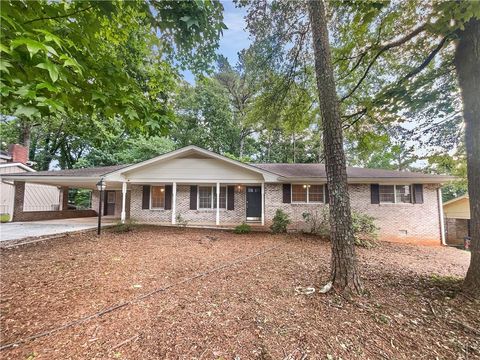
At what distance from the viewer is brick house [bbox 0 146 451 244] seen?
10.9m

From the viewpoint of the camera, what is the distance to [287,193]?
11.5 metres

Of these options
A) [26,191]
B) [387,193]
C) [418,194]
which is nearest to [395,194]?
[387,193]

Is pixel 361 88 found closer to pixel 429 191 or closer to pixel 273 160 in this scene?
pixel 429 191

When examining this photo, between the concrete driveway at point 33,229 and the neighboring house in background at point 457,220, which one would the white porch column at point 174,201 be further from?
the neighboring house in background at point 457,220

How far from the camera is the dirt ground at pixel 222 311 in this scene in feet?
7.93

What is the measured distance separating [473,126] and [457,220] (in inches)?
719

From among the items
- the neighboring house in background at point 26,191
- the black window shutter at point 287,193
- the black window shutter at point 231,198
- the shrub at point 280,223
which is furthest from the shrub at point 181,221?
the neighboring house in background at point 26,191

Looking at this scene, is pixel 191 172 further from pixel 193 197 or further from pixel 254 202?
pixel 254 202

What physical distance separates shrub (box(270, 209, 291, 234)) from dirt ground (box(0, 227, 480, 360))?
4.78 m

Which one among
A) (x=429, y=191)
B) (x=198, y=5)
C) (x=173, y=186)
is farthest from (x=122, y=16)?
(x=429, y=191)

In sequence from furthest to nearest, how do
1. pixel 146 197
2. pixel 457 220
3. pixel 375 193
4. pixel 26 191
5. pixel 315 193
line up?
1. pixel 457 220
2. pixel 26 191
3. pixel 146 197
4. pixel 315 193
5. pixel 375 193

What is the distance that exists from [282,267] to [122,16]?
6.22m

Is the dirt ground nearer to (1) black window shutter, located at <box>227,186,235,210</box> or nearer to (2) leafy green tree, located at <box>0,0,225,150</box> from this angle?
(2) leafy green tree, located at <box>0,0,225,150</box>

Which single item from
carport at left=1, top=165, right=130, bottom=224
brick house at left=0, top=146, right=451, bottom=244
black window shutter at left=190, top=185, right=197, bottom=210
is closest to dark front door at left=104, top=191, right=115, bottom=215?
carport at left=1, top=165, right=130, bottom=224
